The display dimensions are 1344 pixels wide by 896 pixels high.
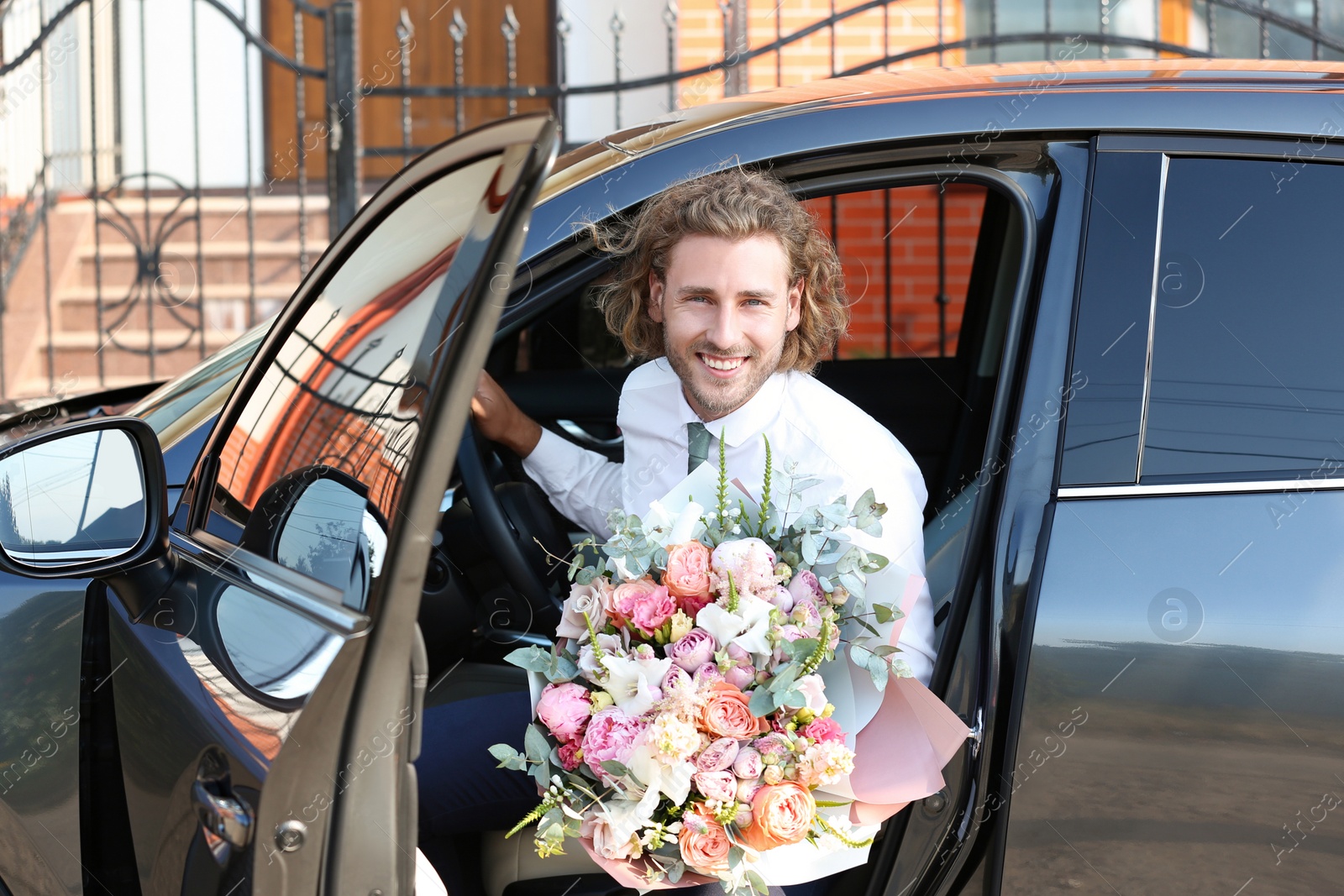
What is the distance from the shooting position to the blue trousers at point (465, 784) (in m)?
1.87

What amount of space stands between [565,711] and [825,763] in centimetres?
34

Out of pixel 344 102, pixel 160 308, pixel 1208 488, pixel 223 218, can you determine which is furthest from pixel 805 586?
pixel 223 218

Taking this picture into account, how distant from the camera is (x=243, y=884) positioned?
124 cm

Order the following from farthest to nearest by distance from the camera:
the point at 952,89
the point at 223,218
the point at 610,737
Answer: the point at 223,218 < the point at 952,89 < the point at 610,737

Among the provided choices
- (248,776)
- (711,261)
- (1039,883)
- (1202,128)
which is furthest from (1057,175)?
(248,776)

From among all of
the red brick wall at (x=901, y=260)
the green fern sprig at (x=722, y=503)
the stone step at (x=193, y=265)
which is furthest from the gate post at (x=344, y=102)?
the green fern sprig at (x=722, y=503)

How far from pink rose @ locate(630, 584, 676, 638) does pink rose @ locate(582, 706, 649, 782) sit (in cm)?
11

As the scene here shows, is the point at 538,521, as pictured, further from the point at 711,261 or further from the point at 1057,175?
the point at 1057,175

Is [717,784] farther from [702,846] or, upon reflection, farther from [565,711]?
[565,711]

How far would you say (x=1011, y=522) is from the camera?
1630 mm

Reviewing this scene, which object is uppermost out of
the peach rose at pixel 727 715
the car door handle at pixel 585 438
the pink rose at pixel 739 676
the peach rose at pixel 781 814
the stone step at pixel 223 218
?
the stone step at pixel 223 218

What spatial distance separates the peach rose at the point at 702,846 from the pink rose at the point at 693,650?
0.61 ft

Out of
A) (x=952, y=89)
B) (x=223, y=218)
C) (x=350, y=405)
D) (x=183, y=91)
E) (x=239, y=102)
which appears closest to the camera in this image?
(x=350, y=405)

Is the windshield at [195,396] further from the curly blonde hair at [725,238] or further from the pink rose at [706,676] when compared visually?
the pink rose at [706,676]
